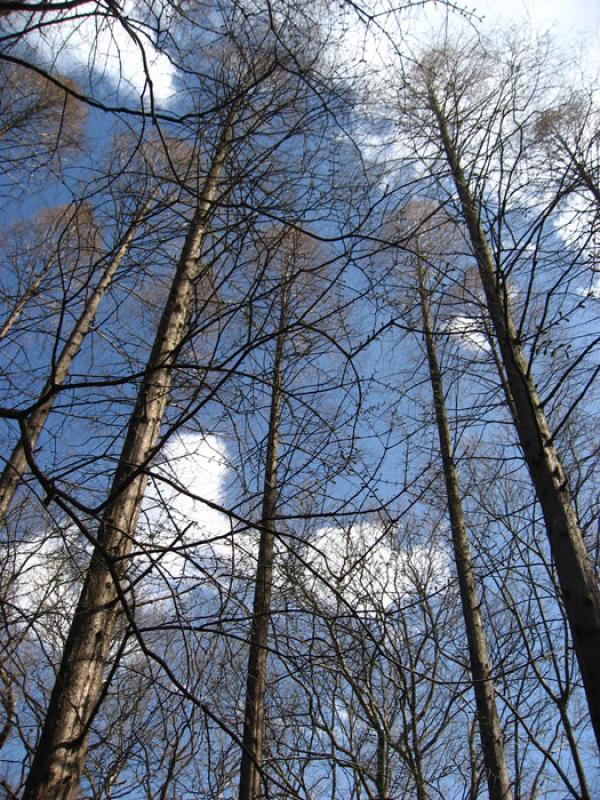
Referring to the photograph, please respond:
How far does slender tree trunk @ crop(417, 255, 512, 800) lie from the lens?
4.31 meters

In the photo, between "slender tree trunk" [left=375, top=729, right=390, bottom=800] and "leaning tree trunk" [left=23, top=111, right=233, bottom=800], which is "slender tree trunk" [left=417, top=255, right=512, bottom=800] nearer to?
"slender tree trunk" [left=375, top=729, right=390, bottom=800]

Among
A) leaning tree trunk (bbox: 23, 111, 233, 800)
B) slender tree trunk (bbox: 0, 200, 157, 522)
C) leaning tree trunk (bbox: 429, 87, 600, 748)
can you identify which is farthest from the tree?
slender tree trunk (bbox: 0, 200, 157, 522)

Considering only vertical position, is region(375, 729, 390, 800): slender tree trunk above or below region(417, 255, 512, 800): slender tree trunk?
below

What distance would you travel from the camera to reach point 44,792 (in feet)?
5.47

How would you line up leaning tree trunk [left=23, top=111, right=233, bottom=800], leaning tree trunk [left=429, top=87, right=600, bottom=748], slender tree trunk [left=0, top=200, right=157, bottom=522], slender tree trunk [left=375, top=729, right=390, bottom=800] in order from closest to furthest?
1. leaning tree trunk [left=23, top=111, right=233, bottom=800]
2. leaning tree trunk [left=429, top=87, right=600, bottom=748]
3. slender tree trunk [left=375, top=729, right=390, bottom=800]
4. slender tree trunk [left=0, top=200, right=157, bottom=522]

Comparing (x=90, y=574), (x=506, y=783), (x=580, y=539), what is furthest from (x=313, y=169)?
(x=506, y=783)

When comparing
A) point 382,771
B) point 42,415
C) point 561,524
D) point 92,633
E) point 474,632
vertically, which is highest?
point 42,415

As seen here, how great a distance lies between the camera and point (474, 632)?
5.23 m

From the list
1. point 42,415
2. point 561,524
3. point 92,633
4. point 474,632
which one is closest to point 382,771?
point 474,632

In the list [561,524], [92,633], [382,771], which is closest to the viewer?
[92,633]

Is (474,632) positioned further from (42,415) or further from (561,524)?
(42,415)

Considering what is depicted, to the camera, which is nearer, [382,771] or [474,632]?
[382,771]

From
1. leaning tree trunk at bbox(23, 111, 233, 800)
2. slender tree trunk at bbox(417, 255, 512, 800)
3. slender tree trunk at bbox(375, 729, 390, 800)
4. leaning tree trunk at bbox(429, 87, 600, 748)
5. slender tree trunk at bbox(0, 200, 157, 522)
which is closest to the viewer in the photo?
leaning tree trunk at bbox(23, 111, 233, 800)

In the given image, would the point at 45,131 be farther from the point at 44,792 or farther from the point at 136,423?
the point at 44,792
